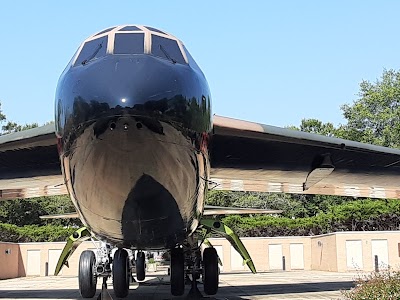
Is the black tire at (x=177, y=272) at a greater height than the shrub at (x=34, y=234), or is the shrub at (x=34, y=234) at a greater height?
the shrub at (x=34, y=234)

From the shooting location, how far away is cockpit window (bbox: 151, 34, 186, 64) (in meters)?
7.12

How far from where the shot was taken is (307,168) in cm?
1324

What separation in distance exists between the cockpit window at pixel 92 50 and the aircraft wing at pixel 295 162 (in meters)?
3.07

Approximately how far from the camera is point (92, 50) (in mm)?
7340

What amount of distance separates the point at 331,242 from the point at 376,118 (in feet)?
102

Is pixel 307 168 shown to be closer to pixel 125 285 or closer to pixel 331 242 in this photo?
pixel 125 285

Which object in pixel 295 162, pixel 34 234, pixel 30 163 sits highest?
pixel 295 162

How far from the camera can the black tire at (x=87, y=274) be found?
10.7 metres

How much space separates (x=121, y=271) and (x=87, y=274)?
1250mm

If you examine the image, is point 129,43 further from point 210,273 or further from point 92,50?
point 210,273

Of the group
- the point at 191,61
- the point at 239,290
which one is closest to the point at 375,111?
the point at 239,290

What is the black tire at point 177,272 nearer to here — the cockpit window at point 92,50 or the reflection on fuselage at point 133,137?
the reflection on fuselage at point 133,137

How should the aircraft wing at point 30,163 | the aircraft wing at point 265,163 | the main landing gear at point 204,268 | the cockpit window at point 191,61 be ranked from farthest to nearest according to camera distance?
the main landing gear at point 204,268, the aircraft wing at point 265,163, the aircraft wing at point 30,163, the cockpit window at point 191,61

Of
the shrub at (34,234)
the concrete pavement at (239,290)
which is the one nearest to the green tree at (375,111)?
the shrub at (34,234)
